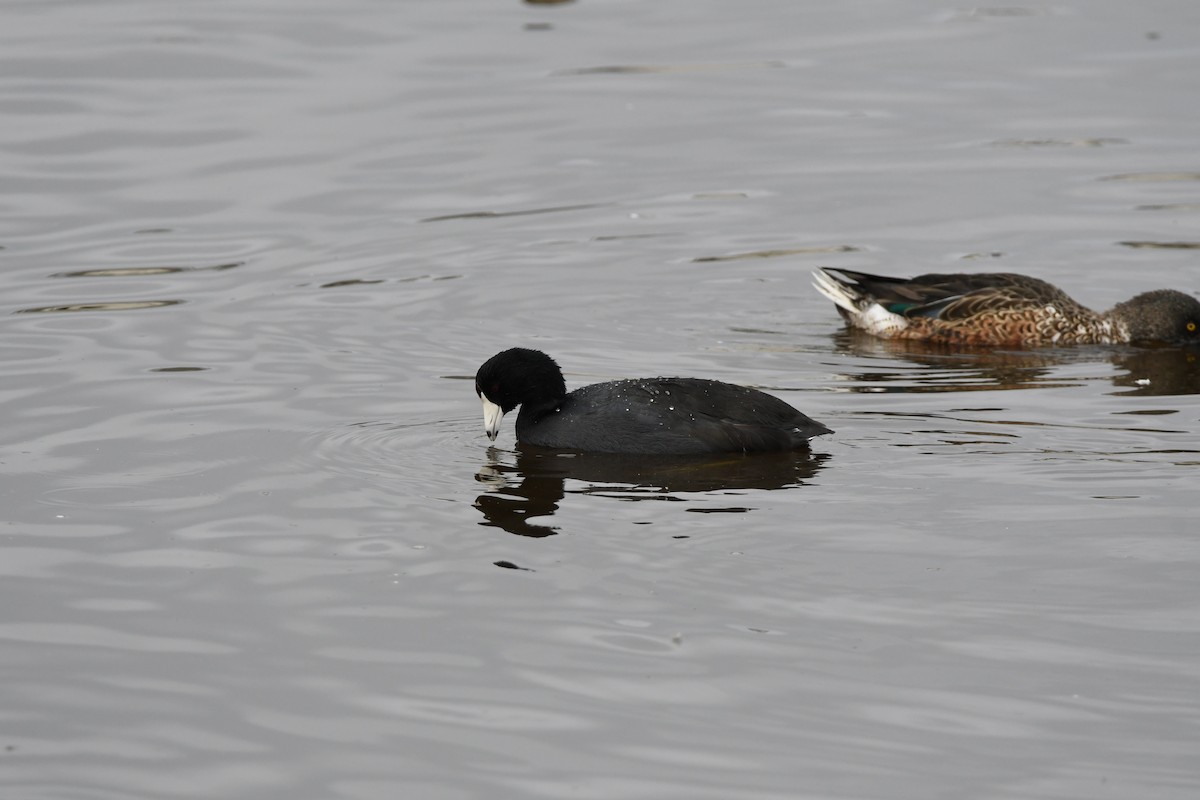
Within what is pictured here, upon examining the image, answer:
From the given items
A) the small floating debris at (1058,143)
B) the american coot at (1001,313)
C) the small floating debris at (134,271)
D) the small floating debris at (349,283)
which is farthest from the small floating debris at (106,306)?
the small floating debris at (1058,143)

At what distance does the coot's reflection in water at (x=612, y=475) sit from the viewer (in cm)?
971

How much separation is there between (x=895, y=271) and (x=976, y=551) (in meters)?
7.64

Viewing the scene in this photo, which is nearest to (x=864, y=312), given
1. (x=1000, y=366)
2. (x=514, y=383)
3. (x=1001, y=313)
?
(x=1001, y=313)

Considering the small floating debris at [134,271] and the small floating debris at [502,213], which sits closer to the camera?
the small floating debris at [134,271]

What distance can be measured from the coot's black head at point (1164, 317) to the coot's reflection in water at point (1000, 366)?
0.32ft

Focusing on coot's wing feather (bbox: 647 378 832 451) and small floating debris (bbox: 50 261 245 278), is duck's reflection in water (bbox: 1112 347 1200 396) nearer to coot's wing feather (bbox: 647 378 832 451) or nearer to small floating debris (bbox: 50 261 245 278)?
coot's wing feather (bbox: 647 378 832 451)

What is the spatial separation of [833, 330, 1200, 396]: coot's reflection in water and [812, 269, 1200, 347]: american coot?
0.10 meters

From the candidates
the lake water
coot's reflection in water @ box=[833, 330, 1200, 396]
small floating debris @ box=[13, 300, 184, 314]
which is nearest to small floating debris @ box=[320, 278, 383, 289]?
the lake water

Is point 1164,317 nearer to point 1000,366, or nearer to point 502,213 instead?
point 1000,366

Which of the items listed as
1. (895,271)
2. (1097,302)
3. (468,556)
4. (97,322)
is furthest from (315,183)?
(468,556)

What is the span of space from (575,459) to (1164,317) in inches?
227

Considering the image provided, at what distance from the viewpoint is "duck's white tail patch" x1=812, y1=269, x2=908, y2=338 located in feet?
46.9

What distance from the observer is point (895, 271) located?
1599 centimetres

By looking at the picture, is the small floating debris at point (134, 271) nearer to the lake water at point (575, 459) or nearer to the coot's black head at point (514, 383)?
the lake water at point (575, 459)
